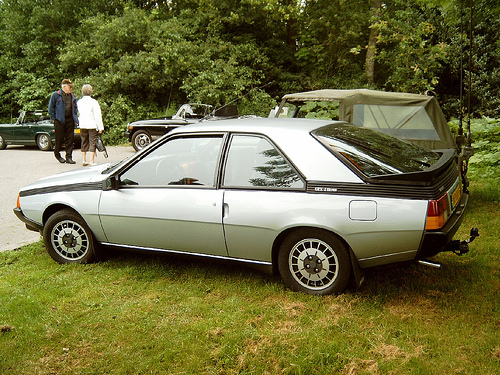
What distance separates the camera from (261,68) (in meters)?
22.7

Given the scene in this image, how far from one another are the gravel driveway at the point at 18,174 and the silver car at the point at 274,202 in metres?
1.31

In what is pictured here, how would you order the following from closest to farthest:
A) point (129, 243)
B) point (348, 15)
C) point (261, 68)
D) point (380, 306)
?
1. point (380, 306)
2. point (129, 243)
3. point (348, 15)
4. point (261, 68)

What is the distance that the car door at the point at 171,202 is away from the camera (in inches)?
166

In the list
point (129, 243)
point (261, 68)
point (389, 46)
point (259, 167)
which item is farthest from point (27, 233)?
point (389, 46)

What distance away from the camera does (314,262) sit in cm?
390

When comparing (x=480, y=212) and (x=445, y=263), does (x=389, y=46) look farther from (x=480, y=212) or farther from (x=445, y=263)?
(x=445, y=263)

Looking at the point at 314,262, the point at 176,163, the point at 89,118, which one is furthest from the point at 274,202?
the point at 89,118

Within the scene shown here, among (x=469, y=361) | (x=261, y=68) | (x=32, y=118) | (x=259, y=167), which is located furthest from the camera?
(x=261, y=68)

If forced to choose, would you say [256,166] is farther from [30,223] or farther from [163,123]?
[163,123]

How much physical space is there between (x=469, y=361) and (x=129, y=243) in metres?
3.10

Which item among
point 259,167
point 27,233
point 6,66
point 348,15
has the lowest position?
point 27,233

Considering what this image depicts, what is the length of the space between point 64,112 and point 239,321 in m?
9.54

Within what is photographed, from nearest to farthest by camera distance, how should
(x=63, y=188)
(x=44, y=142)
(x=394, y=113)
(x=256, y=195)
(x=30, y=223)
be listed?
(x=256, y=195)
(x=63, y=188)
(x=30, y=223)
(x=394, y=113)
(x=44, y=142)

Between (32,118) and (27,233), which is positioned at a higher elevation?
(32,118)
